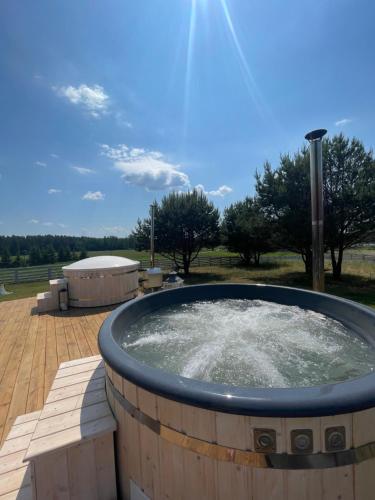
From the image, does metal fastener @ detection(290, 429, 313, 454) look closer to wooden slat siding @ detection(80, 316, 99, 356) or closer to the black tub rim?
the black tub rim

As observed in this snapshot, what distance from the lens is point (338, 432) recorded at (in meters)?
0.98

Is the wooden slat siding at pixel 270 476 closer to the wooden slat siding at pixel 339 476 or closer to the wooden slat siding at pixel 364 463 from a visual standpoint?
the wooden slat siding at pixel 339 476

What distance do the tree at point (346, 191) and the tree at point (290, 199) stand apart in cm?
72

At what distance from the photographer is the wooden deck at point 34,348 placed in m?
2.37

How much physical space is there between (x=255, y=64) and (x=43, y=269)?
10.9 m

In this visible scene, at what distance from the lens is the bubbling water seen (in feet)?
6.75

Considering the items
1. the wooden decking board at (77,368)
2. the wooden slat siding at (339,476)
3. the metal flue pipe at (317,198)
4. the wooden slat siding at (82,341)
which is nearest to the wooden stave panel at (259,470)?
the wooden slat siding at (339,476)

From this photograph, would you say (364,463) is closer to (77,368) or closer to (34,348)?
(77,368)

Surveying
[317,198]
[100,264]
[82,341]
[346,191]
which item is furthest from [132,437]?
[346,191]

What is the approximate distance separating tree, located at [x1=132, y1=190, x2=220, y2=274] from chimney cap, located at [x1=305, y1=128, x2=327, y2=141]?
7.84m

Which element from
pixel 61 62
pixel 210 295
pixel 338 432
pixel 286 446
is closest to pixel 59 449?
pixel 286 446

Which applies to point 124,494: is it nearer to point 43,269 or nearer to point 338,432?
point 338,432

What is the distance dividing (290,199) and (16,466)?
10070 millimetres

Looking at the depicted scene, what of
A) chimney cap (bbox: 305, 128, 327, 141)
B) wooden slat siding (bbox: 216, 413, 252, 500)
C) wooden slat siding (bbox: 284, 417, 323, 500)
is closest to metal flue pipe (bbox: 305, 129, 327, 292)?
chimney cap (bbox: 305, 128, 327, 141)
